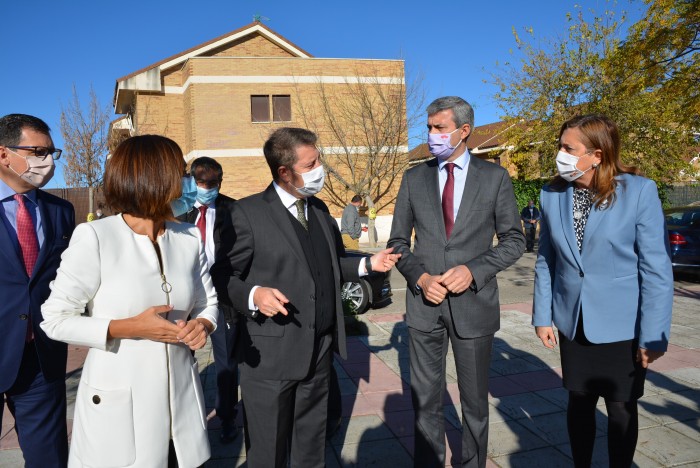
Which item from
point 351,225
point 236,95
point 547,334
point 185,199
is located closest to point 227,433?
point 185,199

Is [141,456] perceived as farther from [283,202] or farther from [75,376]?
[75,376]

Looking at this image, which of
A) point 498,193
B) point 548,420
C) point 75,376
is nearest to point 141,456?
point 498,193

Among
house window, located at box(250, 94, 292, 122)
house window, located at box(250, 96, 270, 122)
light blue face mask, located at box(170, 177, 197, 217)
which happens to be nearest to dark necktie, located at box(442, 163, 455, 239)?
light blue face mask, located at box(170, 177, 197, 217)

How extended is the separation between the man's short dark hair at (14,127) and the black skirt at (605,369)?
3.19m

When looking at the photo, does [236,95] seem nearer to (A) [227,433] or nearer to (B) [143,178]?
(A) [227,433]

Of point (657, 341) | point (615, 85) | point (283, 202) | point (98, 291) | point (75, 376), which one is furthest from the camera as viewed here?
point (615, 85)

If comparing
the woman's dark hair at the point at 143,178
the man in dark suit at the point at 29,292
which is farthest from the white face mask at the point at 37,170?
the woman's dark hair at the point at 143,178

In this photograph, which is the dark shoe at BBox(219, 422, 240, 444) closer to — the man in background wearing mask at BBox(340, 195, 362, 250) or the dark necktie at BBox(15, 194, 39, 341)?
the dark necktie at BBox(15, 194, 39, 341)

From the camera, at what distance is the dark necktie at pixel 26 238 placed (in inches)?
105

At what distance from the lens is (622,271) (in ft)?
9.12

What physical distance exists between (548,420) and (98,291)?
3639mm

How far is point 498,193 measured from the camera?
307 cm

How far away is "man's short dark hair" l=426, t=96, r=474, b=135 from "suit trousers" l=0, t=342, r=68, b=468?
2.61 metres

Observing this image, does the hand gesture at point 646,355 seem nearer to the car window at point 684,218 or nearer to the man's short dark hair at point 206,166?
the man's short dark hair at point 206,166
